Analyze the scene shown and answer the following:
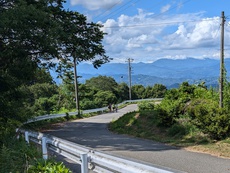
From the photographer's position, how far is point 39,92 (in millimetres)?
49219

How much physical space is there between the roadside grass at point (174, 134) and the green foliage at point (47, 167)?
6.49 metres

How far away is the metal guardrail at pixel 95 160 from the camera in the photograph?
419cm

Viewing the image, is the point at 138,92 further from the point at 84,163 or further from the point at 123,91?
the point at 84,163

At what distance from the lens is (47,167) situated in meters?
5.91

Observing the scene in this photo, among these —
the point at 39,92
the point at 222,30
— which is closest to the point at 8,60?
the point at 222,30

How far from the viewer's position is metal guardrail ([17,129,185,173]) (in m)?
4.19

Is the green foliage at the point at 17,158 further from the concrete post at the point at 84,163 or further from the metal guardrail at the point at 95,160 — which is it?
the concrete post at the point at 84,163

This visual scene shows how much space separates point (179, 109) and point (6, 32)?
1062 centimetres

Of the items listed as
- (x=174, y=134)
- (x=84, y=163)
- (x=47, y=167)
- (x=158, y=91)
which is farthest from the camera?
(x=158, y=91)

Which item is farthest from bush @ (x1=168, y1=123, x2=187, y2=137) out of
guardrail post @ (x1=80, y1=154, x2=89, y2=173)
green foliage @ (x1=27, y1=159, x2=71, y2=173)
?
guardrail post @ (x1=80, y1=154, x2=89, y2=173)

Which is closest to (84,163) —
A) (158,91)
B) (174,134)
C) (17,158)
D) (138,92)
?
(17,158)

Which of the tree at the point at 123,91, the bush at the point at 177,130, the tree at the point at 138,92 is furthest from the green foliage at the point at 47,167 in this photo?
the tree at the point at 138,92

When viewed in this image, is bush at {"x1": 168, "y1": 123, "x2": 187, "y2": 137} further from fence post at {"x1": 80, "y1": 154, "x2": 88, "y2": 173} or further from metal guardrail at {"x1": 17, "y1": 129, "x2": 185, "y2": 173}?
fence post at {"x1": 80, "y1": 154, "x2": 88, "y2": 173}

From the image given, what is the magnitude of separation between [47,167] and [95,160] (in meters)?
1.23
